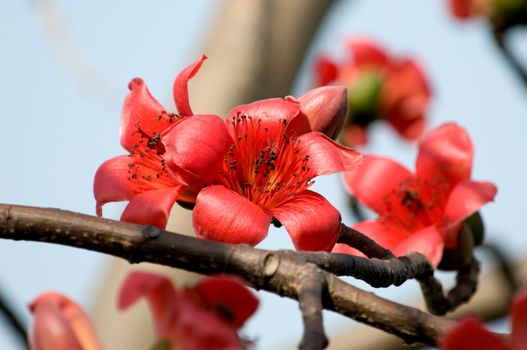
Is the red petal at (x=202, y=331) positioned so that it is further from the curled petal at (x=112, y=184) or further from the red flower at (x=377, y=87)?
the red flower at (x=377, y=87)

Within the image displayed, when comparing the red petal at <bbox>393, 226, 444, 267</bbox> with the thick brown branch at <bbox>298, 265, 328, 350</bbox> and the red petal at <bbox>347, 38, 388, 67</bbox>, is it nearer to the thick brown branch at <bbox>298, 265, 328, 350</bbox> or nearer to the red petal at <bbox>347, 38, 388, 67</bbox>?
the thick brown branch at <bbox>298, 265, 328, 350</bbox>

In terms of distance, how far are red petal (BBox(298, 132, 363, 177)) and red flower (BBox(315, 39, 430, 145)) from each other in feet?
5.69

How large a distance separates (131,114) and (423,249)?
0.48 m

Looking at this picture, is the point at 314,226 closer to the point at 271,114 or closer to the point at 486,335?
the point at 271,114

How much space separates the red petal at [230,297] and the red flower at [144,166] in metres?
0.24

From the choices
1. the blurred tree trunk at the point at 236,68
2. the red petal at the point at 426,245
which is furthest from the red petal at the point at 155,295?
the blurred tree trunk at the point at 236,68

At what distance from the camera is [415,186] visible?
163 centimetres

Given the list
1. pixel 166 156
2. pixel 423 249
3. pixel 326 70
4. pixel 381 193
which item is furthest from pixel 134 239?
pixel 326 70

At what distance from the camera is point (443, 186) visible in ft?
5.25

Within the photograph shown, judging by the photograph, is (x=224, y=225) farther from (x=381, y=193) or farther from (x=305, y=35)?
(x=305, y=35)

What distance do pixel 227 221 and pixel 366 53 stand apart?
7.76 ft

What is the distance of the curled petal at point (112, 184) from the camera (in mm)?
1243

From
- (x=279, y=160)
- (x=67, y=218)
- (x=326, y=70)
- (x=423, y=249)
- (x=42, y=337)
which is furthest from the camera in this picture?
(x=326, y=70)

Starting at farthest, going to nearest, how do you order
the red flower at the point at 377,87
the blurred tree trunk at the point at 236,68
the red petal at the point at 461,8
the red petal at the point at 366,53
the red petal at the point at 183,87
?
the red petal at the point at 461,8, the red petal at the point at 366,53, the red flower at the point at 377,87, the blurred tree trunk at the point at 236,68, the red petal at the point at 183,87
